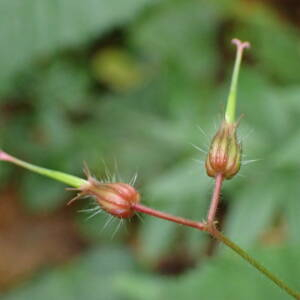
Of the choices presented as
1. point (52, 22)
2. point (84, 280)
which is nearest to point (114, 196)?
point (52, 22)

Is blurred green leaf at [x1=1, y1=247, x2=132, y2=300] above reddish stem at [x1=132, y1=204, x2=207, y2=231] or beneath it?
above

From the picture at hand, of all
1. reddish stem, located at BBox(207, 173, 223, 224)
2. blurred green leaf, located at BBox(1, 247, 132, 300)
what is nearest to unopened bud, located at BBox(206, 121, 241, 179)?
reddish stem, located at BBox(207, 173, 223, 224)

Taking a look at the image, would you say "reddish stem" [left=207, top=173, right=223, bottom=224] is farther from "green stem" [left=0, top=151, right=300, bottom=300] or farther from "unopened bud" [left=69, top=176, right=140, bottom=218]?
"unopened bud" [left=69, top=176, right=140, bottom=218]

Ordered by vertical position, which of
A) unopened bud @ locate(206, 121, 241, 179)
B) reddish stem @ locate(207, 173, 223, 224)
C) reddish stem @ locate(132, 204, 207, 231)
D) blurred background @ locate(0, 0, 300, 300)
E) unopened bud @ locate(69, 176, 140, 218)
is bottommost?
reddish stem @ locate(132, 204, 207, 231)

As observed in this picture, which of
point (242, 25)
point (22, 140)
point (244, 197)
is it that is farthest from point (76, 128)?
point (244, 197)

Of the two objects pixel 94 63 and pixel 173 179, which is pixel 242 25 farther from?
pixel 173 179

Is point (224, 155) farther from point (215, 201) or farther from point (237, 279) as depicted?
point (237, 279)
